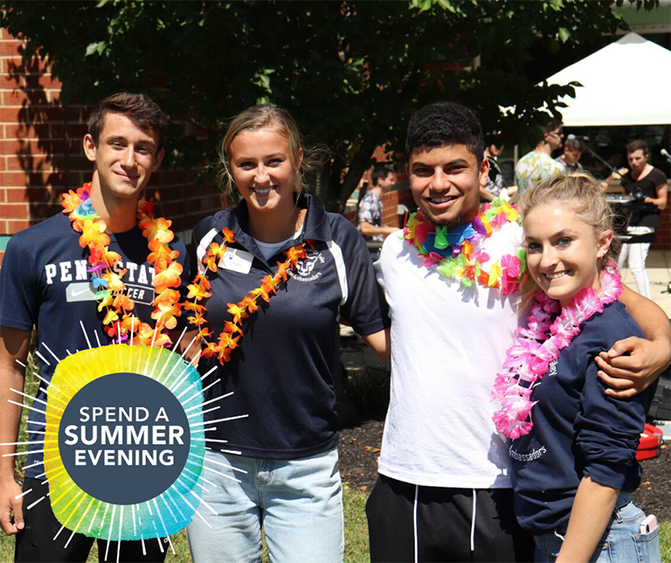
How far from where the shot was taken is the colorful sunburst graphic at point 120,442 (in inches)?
95.6

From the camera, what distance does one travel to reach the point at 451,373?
235cm

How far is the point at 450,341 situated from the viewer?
236cm

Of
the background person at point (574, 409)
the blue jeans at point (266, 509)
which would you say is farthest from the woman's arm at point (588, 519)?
the blue jeans at point (266, 509)

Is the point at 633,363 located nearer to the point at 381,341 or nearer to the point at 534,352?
the point at 534,352

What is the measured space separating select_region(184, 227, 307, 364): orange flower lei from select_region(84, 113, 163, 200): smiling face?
0.32m

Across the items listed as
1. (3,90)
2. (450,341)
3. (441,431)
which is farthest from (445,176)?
(3,90)

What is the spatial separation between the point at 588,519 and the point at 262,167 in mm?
1395

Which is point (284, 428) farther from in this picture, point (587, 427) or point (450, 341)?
point (587, 427)

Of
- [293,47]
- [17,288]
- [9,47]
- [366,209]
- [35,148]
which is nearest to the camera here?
[17,288]

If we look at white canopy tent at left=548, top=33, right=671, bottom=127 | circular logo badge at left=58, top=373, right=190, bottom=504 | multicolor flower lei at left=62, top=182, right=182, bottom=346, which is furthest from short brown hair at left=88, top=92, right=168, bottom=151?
white canopy tent at left=548, top=33, right=671, bottom=127

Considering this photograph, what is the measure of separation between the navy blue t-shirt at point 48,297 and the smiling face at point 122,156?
0.69 feet

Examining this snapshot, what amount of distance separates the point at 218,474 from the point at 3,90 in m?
4.97

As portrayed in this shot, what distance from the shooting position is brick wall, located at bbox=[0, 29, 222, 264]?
6.39 m

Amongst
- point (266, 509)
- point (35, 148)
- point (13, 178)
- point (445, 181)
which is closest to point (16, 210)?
point (13, 178)
